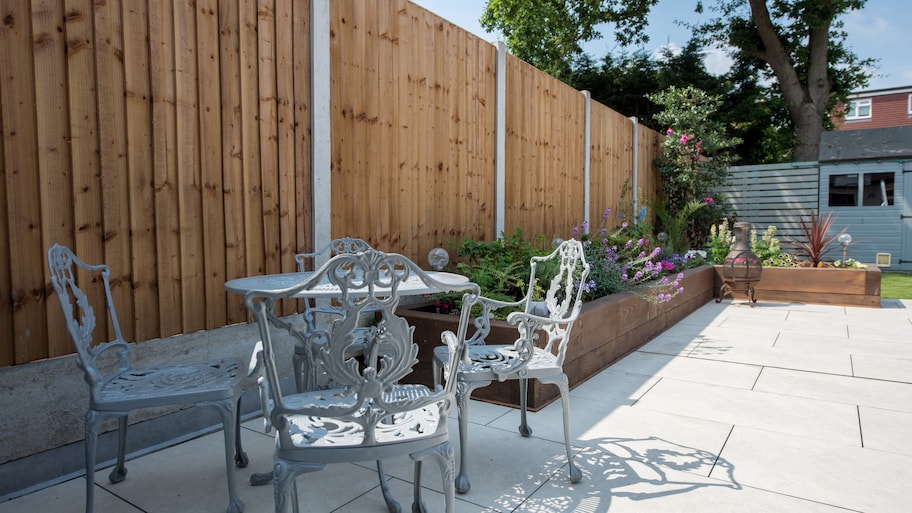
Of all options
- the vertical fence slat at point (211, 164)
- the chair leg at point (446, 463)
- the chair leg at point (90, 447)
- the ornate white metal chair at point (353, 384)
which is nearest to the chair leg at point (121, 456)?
the chair leg at point (90, 447)

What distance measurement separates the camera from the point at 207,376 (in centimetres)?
188

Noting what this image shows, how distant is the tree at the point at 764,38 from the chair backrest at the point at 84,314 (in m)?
13.0

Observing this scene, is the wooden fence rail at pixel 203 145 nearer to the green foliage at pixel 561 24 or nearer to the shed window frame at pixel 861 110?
the green foliage at pixel 561 24

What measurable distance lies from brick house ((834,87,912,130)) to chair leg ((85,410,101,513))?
2540 cm

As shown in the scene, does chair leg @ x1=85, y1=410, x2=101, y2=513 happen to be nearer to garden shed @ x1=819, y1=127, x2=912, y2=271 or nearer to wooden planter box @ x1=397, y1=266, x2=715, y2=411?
wooden planter box @ x1=397, y1=266, x2=715, y2=411

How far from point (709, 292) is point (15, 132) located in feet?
22.4

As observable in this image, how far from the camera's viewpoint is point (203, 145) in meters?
→ 2.49

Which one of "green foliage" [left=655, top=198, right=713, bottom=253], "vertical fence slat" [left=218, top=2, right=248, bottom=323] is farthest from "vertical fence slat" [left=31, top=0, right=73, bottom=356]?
"green foliage" [left=655, top=198, right=713, bottom=253]

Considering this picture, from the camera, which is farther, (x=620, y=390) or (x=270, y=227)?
(x=620, y=390)

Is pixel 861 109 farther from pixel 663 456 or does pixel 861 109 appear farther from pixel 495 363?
pixel 495 363

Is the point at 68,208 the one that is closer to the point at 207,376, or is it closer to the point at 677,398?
the point at 207,376

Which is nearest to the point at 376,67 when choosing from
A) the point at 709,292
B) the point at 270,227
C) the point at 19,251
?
the point at 270,227

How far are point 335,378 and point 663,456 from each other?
154cm

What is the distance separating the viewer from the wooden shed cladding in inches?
128
